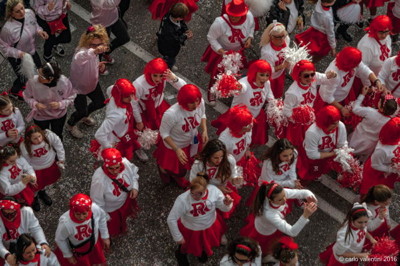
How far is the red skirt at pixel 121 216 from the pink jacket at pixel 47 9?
327 centimetres

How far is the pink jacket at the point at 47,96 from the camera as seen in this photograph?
7.17 metres

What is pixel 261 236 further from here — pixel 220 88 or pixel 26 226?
pixel 26 226

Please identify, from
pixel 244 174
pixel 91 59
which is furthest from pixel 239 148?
pixel 91 59

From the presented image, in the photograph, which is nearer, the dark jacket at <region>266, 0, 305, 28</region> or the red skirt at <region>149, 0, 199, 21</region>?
the dark jacket at <region>266, 0, 305, 28</region>

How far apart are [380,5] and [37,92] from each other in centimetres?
612

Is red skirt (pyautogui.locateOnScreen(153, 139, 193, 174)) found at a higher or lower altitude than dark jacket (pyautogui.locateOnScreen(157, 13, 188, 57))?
lower

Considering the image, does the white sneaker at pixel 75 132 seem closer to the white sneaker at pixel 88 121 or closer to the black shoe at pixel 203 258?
the white sneaker at pixel 88 121

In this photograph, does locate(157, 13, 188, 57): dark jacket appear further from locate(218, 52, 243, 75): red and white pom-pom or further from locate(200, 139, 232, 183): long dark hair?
locate(200, 139, 232, 183): long dark hair

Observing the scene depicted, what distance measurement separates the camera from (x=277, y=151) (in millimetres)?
6688

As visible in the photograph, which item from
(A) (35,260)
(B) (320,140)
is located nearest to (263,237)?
(B) (320,140)

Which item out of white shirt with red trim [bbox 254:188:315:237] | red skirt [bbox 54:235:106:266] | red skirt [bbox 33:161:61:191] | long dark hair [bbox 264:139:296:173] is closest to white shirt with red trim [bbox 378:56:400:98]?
long dark hair [bbox 264:139:296:173]

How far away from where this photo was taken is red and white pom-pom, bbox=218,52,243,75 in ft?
26.6

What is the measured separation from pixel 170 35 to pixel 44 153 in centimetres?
266

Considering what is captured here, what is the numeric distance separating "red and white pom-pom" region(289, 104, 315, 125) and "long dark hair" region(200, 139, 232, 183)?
1.32 m
